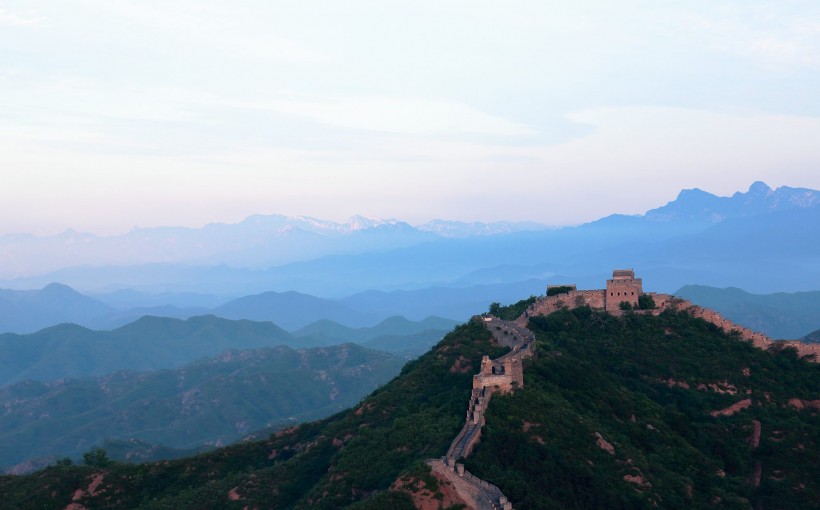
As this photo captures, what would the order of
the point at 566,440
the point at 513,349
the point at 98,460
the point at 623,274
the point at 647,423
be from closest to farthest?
the point at 566,440 < the point at 647,423 < the point at 513,349 < the point at 98,460 < the point at 623,274

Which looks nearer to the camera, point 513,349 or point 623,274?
point 513,349

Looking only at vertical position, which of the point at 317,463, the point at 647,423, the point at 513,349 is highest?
the point at 513,349

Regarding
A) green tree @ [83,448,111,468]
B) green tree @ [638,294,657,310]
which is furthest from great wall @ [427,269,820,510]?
green tree @ [83,448,111,468]

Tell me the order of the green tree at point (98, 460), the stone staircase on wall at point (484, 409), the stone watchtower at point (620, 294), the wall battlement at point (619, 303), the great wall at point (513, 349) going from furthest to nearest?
the stone watchtower at point (620, 294), the wall battlement at point (619, 303), the green tree at point (98, 460), the great wall at point (513, 349), the stone staircase on wall at point (484, 409)

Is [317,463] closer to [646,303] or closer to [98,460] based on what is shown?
[98,460]

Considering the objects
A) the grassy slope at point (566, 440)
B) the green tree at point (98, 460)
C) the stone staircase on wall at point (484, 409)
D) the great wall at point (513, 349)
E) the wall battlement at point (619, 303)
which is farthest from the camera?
the wall battlement at point (619, 303)

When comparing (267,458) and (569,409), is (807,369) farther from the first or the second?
(267,458)

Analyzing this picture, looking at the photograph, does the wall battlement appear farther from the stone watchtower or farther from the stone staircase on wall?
the stone staircase on wall

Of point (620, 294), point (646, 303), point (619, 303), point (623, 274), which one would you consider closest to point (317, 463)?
point (619, 303)

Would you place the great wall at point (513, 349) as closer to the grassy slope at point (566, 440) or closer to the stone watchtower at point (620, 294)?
the stone watchtower at point (620, 294)

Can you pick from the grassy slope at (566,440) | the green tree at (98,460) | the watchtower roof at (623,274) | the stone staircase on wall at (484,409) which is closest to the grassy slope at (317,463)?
the grassy slope at (566,440)
